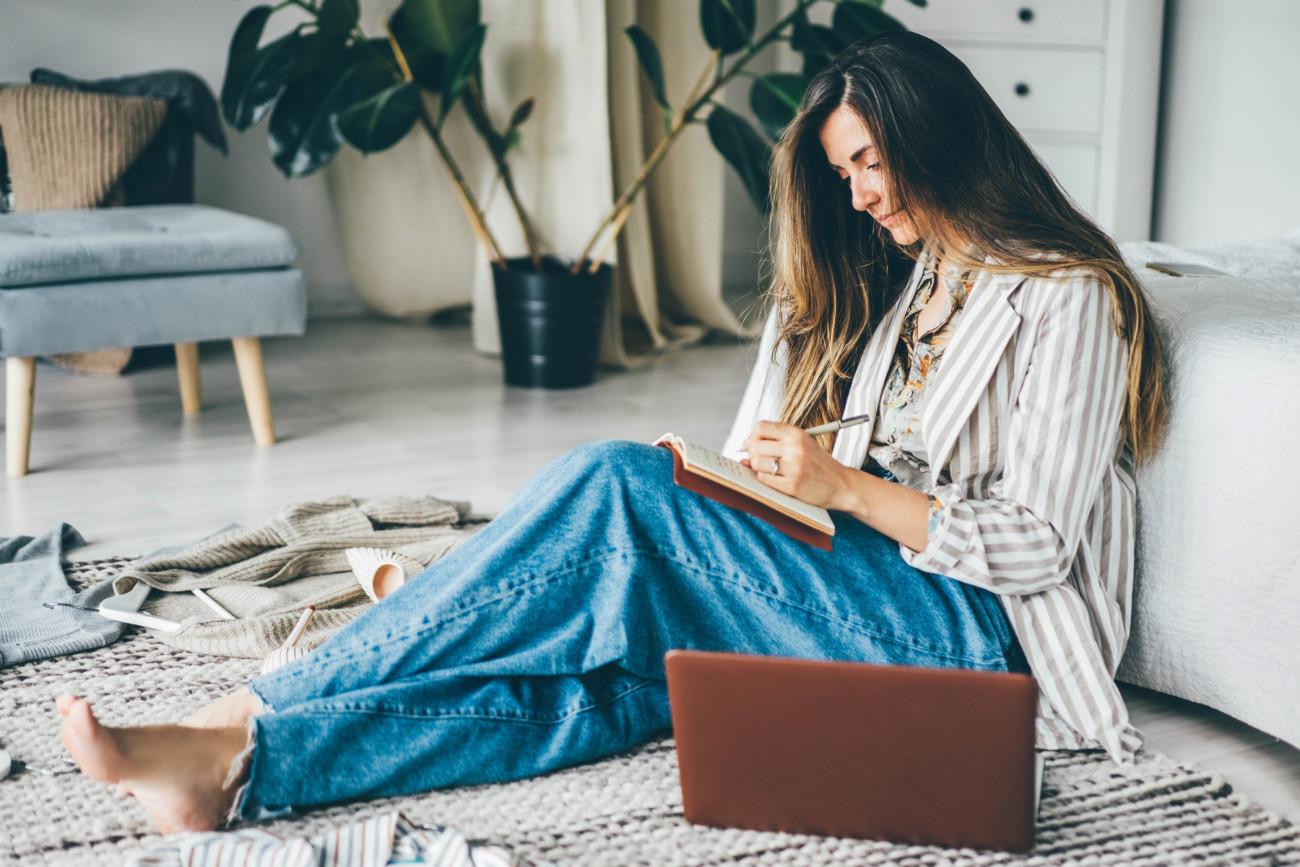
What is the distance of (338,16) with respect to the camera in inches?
117

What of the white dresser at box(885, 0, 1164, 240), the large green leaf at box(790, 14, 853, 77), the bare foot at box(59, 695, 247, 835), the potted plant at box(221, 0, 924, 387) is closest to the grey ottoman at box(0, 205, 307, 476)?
the potted plant at box(221, 0, 924, 387)

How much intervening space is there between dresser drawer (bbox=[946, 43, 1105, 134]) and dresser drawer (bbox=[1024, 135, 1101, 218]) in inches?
1.6

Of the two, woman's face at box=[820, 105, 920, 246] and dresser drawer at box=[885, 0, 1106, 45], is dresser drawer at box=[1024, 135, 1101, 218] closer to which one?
dresser drawer at box=[885, 0, 1106, 45]

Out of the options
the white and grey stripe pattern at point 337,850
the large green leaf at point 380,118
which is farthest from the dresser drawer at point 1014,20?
the white and grey stripe pattern at point 337,850

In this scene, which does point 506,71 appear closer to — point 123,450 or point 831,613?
point 123,450

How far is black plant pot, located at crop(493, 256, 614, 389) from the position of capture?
10.0ft

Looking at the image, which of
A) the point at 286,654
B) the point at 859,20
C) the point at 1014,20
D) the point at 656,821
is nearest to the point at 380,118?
the point at 859,20

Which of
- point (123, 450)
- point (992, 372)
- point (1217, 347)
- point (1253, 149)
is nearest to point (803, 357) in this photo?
point (992, 372)

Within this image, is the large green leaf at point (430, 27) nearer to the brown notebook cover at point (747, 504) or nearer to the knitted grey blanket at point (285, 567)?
the knitted grey blanket at point (285, 567)

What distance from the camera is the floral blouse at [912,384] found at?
1.36 m

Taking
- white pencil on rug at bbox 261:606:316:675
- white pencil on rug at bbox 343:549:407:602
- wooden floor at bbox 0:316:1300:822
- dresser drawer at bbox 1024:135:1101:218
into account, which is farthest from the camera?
dresser drawer at bbox 1024:135:1101:218

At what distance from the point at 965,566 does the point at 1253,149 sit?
8.27ft

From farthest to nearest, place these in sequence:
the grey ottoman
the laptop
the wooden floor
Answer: the grey ottoman
the wooden floor
the laptop

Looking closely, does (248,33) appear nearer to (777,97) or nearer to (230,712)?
(777,97)
